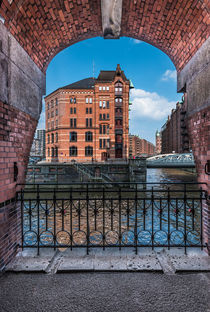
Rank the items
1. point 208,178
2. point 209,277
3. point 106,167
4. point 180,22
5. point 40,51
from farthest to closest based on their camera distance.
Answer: point 106,167
point 40,51
point 180,22
point 208,178
point 209,277

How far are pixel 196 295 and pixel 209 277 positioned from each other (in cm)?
48

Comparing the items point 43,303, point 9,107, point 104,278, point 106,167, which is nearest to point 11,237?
point 43,303

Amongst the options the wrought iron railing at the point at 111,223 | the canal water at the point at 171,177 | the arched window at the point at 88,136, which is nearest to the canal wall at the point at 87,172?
the wrought iron railing at the point at 111,223

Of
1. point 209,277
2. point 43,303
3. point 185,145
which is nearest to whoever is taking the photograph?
point 43,303

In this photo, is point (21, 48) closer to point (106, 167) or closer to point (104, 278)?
point (104, 278)

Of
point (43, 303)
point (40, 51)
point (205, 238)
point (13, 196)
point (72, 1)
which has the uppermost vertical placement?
point (72, 1)

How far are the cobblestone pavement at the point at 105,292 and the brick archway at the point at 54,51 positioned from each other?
27.1 inches

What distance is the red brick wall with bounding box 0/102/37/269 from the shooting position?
2.86m

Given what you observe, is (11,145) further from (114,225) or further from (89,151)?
(89,151)

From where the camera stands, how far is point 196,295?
2.31 m

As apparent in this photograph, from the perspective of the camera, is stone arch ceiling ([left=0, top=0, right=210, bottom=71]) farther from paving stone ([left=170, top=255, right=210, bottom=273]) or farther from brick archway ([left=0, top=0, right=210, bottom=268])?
paving stone ([left=170, top=255, right=210, bottom=273])

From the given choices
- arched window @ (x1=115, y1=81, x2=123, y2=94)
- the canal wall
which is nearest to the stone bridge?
the canal wall

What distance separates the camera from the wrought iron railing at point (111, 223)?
335 cm

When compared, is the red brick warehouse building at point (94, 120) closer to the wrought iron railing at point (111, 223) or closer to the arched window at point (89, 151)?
the arched window at point (89, 151)
